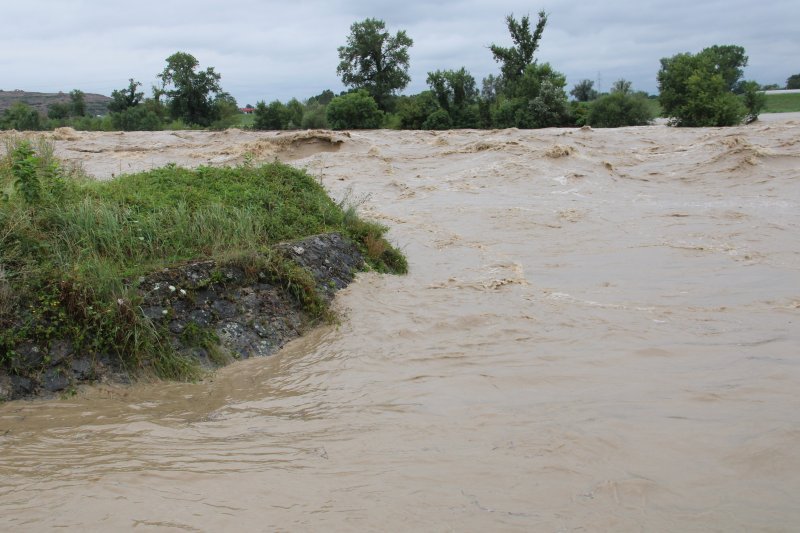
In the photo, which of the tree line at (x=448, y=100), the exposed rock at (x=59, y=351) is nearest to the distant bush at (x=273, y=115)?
the tree line at (x=448, y=100)

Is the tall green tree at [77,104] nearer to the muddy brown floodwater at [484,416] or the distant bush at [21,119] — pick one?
the distant bush at [21,119]

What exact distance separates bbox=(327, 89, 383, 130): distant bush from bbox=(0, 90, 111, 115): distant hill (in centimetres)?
2804

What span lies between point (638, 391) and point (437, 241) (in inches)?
230

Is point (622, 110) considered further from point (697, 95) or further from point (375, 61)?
point (375, 61)

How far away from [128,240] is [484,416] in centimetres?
384

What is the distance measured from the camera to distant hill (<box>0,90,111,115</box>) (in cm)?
5616

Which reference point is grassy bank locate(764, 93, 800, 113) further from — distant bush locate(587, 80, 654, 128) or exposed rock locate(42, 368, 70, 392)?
exposed rock locate(42, 368, 70, 392)

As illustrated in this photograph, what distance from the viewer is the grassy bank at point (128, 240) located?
4.82 metres

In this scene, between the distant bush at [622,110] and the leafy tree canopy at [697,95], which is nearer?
the leafy tree canopy at [697,95]

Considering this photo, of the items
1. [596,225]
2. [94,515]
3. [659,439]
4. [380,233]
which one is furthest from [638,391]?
[596,225]

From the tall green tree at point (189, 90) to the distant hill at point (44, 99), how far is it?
45.6 ft

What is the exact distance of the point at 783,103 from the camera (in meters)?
37.8

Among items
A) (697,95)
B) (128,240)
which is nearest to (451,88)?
(697,95)

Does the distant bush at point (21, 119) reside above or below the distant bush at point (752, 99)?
above
